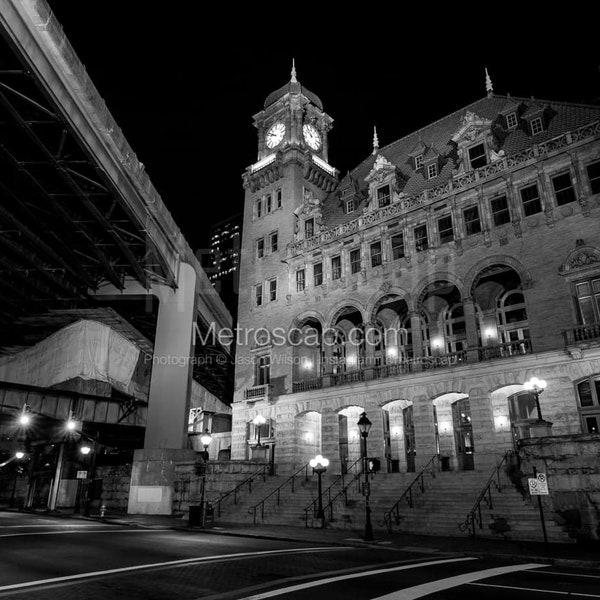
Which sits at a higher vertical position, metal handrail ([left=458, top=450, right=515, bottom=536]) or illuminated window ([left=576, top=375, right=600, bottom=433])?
illuminated window ([left=576, top=375, right=600, bottom=433])

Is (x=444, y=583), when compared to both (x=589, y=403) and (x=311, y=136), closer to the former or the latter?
(x=589, y=403)

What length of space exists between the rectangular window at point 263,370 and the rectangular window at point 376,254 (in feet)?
38.8

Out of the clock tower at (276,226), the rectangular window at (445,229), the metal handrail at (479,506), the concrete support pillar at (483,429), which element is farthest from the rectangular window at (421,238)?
the metal handrail at (479,506)

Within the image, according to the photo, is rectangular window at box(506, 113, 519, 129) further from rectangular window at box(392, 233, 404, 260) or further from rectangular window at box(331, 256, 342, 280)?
rectangular window at box(331, 256, 342, 280)

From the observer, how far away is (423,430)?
104 feet

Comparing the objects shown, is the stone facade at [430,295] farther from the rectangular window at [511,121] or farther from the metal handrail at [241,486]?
the metal handrail at [241,486]

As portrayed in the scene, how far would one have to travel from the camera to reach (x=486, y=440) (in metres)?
29.1

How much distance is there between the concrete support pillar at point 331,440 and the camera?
117ft

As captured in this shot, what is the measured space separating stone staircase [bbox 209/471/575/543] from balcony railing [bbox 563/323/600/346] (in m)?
8.64

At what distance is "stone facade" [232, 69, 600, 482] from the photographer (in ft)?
95.7

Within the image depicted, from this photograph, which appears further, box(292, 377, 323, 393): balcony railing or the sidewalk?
box(292, 377, 323, 393): balcony railing

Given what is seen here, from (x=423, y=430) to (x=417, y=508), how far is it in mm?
8131

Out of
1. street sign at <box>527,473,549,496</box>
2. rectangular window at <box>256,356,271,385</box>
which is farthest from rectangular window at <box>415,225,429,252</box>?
street sign at <box>527,473,549,496</box>

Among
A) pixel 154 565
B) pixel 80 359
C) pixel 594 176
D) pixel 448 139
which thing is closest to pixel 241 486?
pixel 80 359
